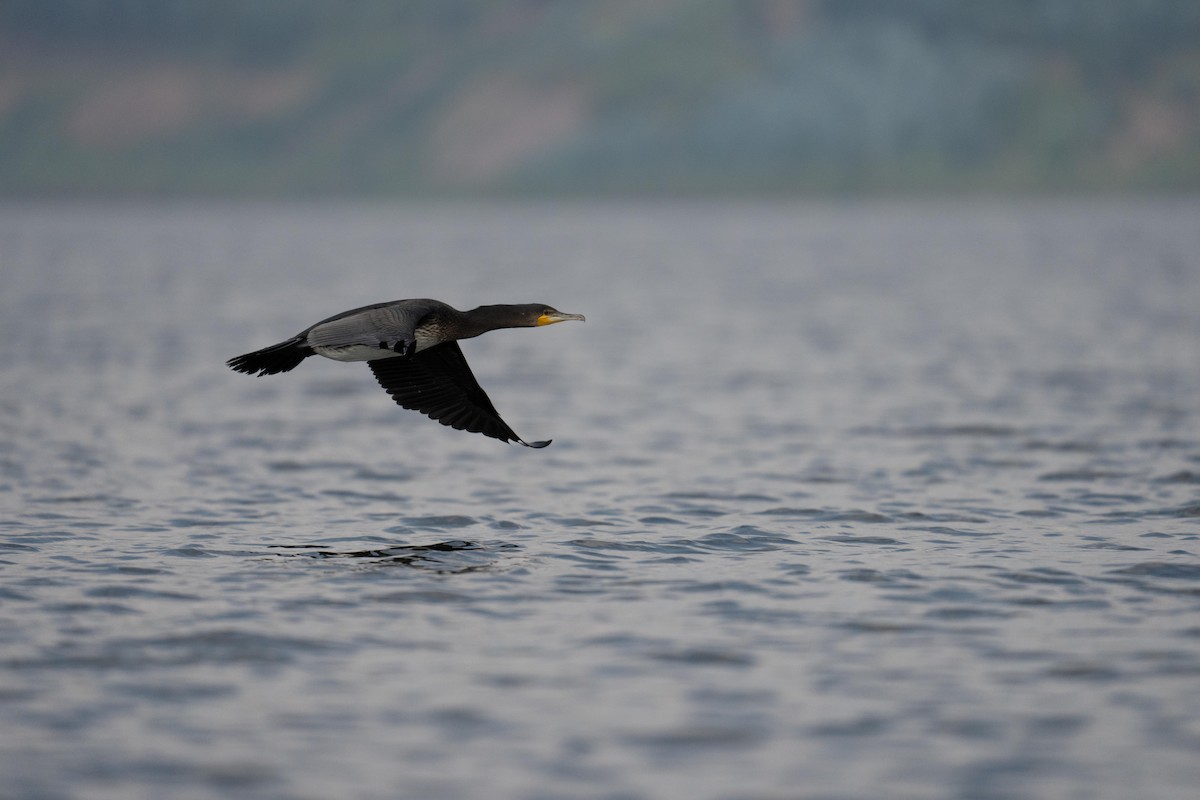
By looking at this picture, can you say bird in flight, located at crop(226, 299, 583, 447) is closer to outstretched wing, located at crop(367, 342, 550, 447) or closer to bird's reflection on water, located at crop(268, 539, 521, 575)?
outstretched wing, located at crop(367, 342, 550, 447)

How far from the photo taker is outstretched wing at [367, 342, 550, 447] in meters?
17.2

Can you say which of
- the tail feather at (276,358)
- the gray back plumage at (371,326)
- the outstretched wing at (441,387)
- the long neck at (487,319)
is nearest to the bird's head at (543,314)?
the long neck at (487,319)

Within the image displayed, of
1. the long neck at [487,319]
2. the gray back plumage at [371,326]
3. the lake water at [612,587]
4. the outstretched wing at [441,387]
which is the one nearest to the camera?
the lake water at [612,587]

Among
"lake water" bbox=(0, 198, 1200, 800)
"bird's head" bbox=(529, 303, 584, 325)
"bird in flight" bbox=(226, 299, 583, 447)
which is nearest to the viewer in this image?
"lake water" bbox=(0, 198, 1200, 800)

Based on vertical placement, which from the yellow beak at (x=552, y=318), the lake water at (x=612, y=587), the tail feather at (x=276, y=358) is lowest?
the lake water at (x=612, y=587)

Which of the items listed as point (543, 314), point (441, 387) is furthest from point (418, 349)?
point (543, 314)

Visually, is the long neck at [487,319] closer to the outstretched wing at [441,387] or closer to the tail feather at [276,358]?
the outstretched wing at [441,387]

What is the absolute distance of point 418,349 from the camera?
16734 millimetres

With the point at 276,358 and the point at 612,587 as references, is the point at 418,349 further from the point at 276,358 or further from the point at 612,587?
the point at 612,587

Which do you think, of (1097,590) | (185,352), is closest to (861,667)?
(1097,590)

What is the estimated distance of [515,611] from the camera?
526 inches

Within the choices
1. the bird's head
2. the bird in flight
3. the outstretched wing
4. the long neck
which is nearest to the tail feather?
the bird in flight

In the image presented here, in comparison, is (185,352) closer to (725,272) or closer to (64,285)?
(64,285)

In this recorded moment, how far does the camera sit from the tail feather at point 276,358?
1526 centimetres
